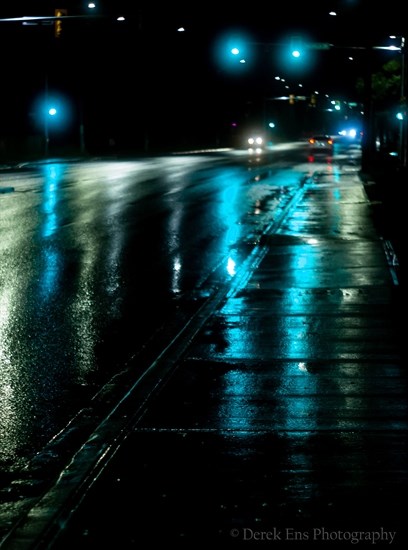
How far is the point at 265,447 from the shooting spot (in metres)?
6.69

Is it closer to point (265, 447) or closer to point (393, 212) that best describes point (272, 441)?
point (265, 447)

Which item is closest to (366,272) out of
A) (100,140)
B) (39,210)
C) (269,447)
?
(269,447)

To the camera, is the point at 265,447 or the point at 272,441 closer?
the point at 265,447

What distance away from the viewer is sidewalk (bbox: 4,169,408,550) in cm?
527

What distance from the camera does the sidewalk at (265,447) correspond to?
5.27m

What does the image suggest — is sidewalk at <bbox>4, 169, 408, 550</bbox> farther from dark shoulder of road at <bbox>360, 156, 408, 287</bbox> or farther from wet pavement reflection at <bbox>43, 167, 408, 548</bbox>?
dark shoulder of road at <bbox>360, 156, 408, 287</bbox>

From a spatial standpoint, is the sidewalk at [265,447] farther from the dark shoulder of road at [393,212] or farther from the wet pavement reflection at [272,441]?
the dark shoulder of road at [393,212]

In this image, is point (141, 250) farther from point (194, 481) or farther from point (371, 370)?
point (194, 481)

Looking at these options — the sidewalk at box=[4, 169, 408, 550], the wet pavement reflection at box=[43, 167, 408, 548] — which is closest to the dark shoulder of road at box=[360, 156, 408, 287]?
the wet pavement reflection at box=[43, 167, 408, 548]

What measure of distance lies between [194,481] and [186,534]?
0.80 m

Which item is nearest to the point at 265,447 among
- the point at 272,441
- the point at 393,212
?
the point at 272,441

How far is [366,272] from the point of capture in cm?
1492

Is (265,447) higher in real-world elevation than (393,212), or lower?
lower

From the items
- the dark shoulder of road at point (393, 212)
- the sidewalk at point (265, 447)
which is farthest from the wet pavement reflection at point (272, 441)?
the dark shoulder of road at point (393, 212)
